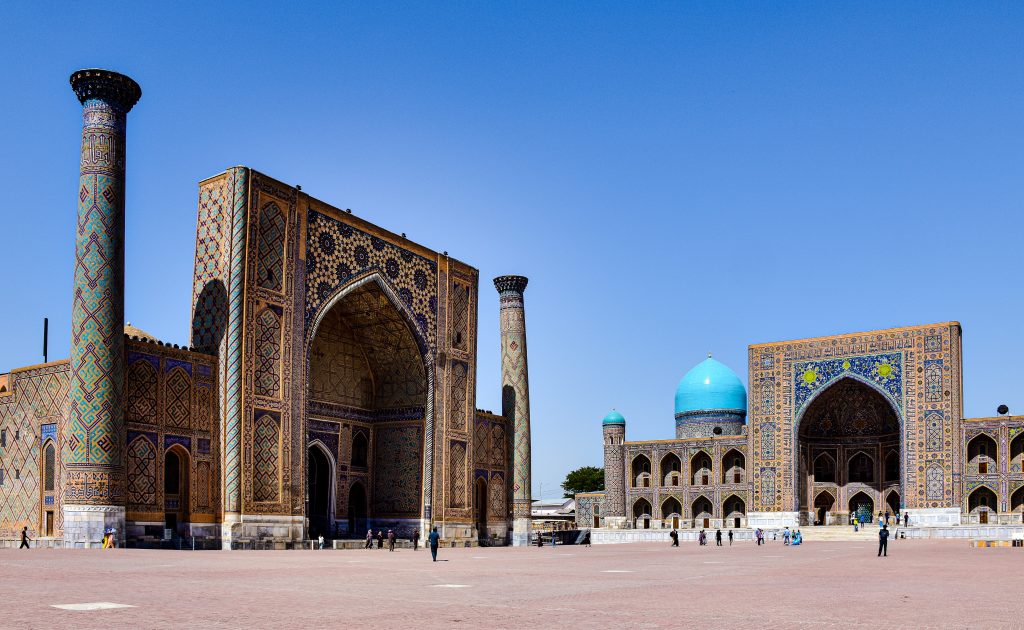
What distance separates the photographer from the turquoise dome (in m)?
50.8

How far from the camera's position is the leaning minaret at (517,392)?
33.2 meters

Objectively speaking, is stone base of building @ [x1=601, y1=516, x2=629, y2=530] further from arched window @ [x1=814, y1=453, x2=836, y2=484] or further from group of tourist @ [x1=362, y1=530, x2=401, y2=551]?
group of tourist @ [x1=362, y1=530, x2=401, y2=551]

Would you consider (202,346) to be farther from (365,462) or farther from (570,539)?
(570,539)

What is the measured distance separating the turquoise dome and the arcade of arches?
786 cm

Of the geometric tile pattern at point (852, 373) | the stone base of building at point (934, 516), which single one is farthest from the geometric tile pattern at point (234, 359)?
the geometric tile pattern at point (852, 373)

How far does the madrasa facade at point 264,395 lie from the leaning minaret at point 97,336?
0.11ft

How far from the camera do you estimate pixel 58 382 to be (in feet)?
69.3

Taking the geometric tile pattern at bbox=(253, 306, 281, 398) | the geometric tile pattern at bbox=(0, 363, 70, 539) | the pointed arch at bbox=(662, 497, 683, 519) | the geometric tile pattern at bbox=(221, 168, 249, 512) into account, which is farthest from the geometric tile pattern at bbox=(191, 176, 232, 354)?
the pointed arch at bbox=(662, 497, 683, 519)

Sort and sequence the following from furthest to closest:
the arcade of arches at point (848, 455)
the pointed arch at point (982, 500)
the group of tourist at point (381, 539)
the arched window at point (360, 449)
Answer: the arcade of arches at point (848, 455) < the pointed arch at point (982, 500) < the arched window at point (360, 449) < the group of tourist at point (381, 539)

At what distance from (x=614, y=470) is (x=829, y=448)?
10.1 metres

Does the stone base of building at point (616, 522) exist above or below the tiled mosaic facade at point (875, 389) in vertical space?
below

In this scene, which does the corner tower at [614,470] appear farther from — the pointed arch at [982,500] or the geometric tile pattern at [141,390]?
the geometric tile pattern at [141,390]

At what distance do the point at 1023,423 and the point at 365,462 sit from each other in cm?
2360

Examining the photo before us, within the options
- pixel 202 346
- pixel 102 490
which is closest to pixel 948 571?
pixel 102 490
